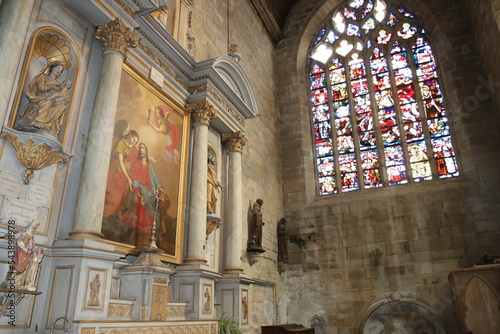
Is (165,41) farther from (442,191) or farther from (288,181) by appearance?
(442,191)

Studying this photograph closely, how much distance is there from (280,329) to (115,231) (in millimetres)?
3685

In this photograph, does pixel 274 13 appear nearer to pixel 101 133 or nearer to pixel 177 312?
pixel 101 133

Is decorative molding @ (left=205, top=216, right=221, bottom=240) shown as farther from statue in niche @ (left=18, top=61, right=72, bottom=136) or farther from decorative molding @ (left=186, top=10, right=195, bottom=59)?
statue in niche @ (left=18, top=61, right=72, bottom=136)

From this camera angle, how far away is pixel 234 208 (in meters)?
6.67

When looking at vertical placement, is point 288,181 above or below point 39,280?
above

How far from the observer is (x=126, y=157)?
Answer: 470 centimetres

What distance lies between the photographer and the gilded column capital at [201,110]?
20.0ft

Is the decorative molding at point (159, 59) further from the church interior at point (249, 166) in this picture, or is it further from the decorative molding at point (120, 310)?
the decorative molding at point (120, 310)

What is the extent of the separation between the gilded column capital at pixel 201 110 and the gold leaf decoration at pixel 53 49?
2.16 metres

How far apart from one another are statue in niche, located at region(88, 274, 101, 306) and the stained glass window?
23.7 ft

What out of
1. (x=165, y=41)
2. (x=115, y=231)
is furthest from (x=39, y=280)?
(x=165, y=41)

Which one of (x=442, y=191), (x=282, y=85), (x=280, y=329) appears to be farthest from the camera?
(x=282, y=85)

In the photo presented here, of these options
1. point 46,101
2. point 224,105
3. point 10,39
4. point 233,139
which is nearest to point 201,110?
point 224,105

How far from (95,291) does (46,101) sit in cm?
181
